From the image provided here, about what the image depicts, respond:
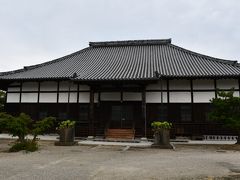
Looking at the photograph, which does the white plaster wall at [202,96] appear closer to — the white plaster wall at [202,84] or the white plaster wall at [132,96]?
the white plaster wall at [202,84]

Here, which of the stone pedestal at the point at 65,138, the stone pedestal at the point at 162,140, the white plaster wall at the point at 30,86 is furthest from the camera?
the white plaster wall at the point at 30,86

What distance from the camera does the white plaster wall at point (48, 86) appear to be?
2044 centimetres

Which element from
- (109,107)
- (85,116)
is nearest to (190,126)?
(109,107)

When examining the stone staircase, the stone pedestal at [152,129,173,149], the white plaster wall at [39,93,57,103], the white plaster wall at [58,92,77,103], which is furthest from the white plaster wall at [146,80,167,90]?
the white plaster wall at [39,93,57,103]

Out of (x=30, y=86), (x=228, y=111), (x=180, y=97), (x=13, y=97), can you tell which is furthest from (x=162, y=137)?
(x=13, y=97)

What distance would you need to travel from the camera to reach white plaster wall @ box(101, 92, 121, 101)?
19328mm

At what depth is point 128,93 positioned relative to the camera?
762 inches

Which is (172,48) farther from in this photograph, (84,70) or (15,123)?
(15,123)

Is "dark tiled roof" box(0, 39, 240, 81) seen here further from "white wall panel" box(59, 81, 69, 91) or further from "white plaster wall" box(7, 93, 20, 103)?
"white plaster wall" box(7, 93, 20, 103)

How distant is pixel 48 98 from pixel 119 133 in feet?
21.1

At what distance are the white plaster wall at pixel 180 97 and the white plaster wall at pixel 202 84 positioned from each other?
0.78 m

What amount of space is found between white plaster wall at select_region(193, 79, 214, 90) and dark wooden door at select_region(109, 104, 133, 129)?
5064mm

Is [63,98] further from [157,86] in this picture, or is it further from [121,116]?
[157,86]

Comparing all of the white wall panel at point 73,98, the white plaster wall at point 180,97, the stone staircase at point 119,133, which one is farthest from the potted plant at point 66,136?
the white plaster wall at point 180,97
